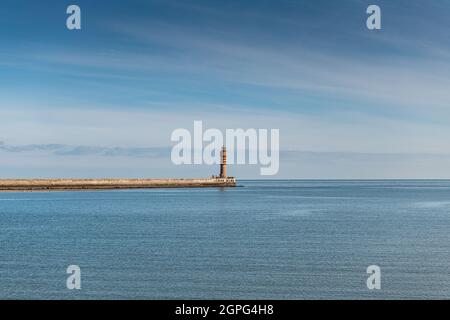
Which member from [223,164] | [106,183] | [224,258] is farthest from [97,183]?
[224,258]

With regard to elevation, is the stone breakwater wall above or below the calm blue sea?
above

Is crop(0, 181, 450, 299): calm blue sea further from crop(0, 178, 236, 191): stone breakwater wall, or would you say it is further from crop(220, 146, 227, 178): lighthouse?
crop(220, 146, 227, 178): lighthouse

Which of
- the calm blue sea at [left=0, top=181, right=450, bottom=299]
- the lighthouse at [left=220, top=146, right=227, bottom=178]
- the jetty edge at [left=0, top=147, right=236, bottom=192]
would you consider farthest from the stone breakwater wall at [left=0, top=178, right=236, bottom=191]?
the calm blue sea at [left=0, top=181, right=450, bottom=299]

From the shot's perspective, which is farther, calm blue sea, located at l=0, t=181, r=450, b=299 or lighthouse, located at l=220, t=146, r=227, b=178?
lighthouse, located at l=220, t=146, r=227, b=178

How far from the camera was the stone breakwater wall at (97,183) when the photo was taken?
136 meters

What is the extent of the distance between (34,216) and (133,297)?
48.7 metres

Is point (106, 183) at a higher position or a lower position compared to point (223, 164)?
lower

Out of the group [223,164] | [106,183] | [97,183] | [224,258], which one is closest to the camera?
[224,258]

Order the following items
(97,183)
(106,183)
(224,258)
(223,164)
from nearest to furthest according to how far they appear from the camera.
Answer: (224,258) < (97,183) < (223,164) < (106,183)

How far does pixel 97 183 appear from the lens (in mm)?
149250

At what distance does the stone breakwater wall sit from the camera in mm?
136375

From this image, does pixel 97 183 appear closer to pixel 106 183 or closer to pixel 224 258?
pixel 106 183
